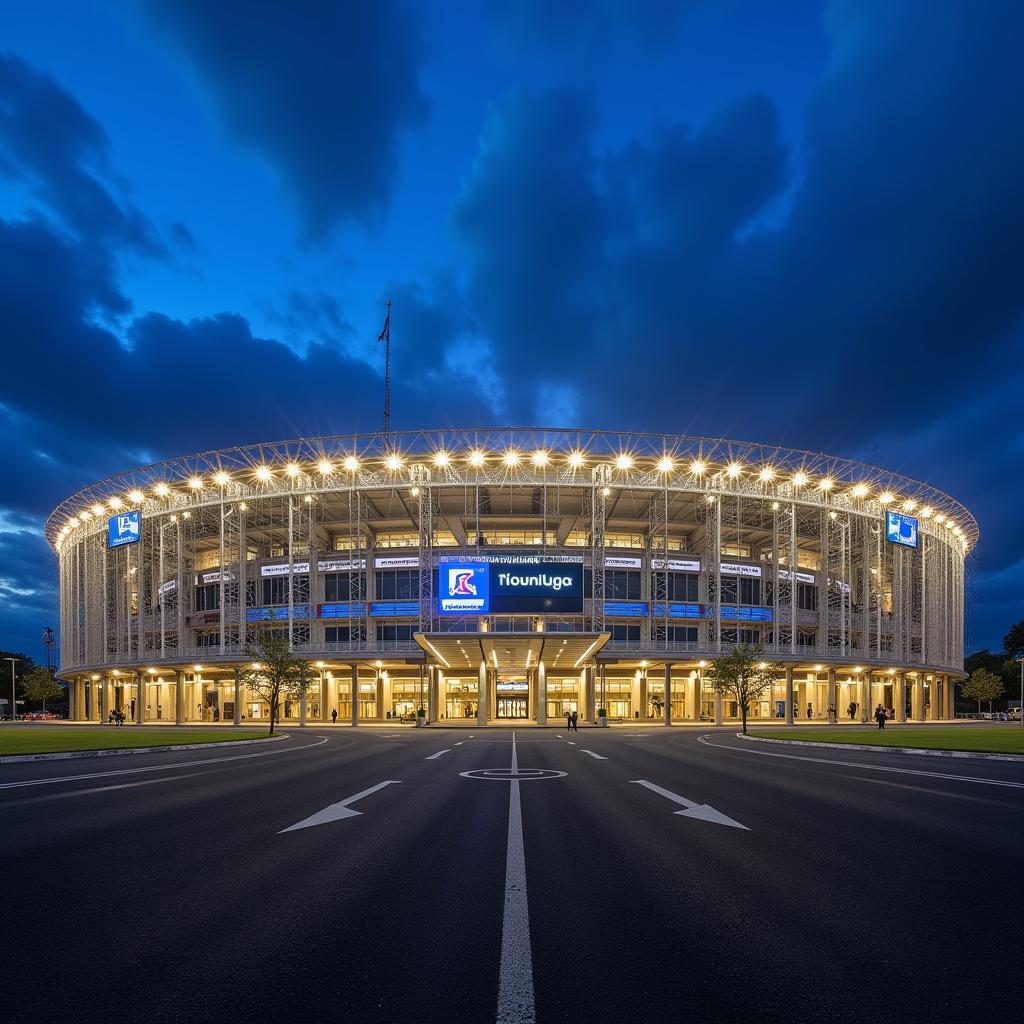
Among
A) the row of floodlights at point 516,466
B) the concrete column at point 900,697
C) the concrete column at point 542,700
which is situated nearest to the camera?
the concrete column at point 542,700

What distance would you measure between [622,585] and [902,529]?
2977 cm

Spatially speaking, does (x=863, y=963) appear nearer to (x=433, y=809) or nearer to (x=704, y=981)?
(x=704, y=981)

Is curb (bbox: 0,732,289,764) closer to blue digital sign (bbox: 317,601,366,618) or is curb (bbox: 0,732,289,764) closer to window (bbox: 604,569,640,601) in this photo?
blue digital sign (bbox: 317,601,366,618)

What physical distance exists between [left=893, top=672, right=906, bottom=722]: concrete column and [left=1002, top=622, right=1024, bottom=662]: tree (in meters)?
55.1

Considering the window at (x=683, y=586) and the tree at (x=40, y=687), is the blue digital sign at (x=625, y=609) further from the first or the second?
the tree at (x=40, y=687)

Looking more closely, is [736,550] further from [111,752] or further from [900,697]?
[111,752]

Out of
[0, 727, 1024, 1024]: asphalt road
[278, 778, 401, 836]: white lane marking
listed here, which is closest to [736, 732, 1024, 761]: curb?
[0, 727, 1024, 1024]: asphalt road

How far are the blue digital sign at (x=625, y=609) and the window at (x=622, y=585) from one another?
6.00 feet

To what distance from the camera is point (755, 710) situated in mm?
75188

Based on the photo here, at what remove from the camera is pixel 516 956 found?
4332mm

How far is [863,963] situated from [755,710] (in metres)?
76.8

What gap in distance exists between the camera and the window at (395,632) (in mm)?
68688

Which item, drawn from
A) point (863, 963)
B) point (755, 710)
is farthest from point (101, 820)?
point (755, 710)

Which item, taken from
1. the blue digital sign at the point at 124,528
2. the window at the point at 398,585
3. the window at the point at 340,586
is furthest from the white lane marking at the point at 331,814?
the blue digital sign at the point at 124,528
